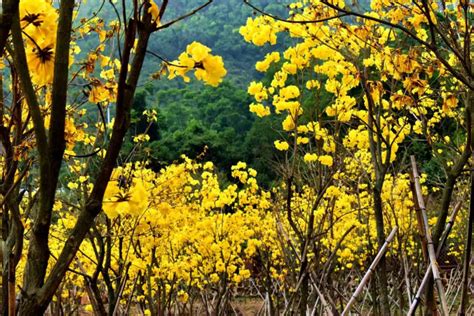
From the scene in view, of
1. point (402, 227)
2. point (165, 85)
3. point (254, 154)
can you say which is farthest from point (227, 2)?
point (402, 227)

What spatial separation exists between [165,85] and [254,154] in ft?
61.8

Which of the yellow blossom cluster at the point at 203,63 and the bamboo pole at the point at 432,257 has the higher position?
the yellow blossom cluster at the point at 203,63

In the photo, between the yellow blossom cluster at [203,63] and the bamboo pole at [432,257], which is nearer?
the yellow blossom cluster at [203,63]

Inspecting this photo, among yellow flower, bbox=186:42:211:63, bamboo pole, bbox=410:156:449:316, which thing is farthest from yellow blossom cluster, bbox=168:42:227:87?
bamboo pole, bbox=410:156:449:316

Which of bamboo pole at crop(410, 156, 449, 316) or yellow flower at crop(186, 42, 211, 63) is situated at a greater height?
yellow flower at crop(186, 42, 211, 63)

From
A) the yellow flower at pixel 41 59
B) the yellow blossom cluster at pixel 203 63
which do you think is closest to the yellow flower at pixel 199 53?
the yellow blossom cluster at pixel 203 63

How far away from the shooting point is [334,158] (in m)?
5.15

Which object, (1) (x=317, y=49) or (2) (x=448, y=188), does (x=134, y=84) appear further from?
(1) (x=317, y=49)

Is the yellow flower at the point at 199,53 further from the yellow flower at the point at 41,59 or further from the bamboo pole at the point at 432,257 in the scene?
the bamboo pole at the point at 432,257

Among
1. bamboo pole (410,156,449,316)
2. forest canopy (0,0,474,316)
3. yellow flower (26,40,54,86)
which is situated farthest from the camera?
bamboo pole (410,156,449,316)

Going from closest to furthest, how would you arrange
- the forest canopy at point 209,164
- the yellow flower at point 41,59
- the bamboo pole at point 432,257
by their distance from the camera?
1. the forest canopy at point 209,164
2. the yellow flower at point 41,59
3. the bamboo pole at point 432,257

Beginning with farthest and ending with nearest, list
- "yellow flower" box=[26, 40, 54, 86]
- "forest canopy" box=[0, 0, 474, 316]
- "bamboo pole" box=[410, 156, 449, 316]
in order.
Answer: "bamboo pole" box=[410, 156, 449, 316] < "yellow flower" box=[26, 40, 54, 86] < "forest canopy" box=[0, 0, 474, 316]

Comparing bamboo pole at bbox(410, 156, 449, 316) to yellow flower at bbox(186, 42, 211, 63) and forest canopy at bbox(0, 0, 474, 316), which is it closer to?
forest canopy at bbox(0, 0, 474, 316)

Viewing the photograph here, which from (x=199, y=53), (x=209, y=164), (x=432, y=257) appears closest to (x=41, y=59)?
(x=199, y=53)
